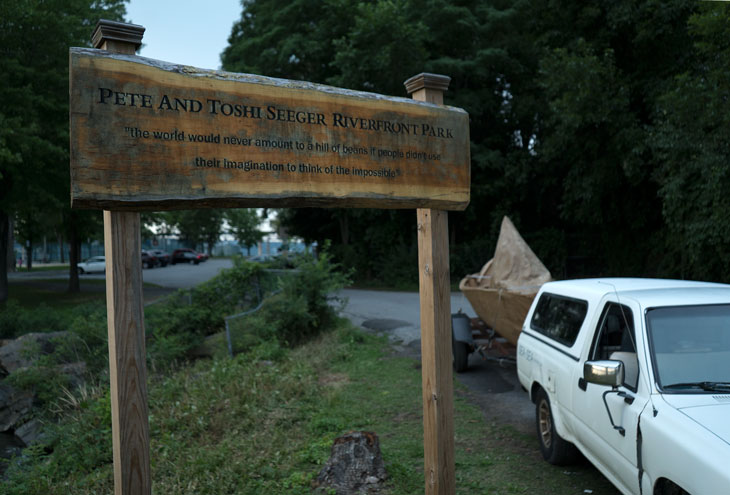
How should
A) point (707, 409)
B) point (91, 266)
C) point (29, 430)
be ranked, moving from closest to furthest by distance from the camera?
point (707, 409) < point (29, 430) < point (91, 266)

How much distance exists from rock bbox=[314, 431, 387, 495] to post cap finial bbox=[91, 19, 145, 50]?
359cm

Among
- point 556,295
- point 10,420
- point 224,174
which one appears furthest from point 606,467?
point 10,420

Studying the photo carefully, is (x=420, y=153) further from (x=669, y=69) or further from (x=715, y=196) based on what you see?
(x=669, y=69)

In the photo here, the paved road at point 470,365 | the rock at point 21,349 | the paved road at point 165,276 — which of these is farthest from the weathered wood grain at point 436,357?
the paved road at point 165,276

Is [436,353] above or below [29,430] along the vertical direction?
above

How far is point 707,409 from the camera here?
126 inches

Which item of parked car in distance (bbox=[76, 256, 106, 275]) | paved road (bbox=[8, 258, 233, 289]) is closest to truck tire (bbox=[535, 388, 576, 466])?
paved road (bbox=[8, 258, 233, 289])

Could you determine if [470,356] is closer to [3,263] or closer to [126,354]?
[126,354]

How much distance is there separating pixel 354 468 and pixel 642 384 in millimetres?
2432

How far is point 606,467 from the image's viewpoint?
412 cm

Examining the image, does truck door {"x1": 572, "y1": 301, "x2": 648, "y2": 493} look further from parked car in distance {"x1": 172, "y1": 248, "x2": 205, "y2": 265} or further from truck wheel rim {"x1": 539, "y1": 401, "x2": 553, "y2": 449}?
parked car in distance {"x1": 172, "y1": 248, "x2": 205, "y2": 265}

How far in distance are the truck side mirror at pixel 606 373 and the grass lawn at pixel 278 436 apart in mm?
1542

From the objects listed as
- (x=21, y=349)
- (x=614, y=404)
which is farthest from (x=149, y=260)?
(x=614, y=404)

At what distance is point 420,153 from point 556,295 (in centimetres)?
271
